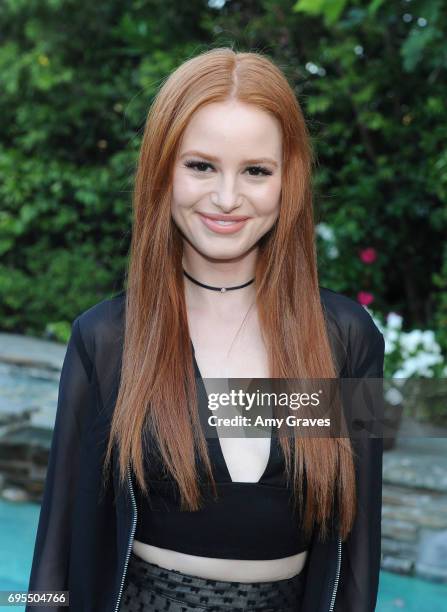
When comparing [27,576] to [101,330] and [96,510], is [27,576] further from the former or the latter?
[101,330]

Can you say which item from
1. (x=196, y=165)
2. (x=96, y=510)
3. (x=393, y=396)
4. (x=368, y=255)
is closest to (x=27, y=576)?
(x=393, y=396)

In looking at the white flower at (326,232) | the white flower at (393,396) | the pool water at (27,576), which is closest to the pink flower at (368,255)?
the white flower at (326,232)

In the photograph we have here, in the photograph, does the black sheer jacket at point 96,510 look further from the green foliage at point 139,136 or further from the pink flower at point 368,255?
the pink flower at point 368,255

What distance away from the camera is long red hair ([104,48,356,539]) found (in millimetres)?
1602

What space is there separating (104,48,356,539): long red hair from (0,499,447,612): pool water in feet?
7.90

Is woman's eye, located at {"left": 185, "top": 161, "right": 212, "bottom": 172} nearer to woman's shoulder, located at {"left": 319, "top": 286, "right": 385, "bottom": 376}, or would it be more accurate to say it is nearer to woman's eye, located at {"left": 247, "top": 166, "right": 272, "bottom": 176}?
woman's eye, located at {"left": 247, "top": 166, "right": 272, "bottom": 176}

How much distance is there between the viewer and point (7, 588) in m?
4.32

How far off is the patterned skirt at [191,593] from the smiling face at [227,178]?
634 millimetres

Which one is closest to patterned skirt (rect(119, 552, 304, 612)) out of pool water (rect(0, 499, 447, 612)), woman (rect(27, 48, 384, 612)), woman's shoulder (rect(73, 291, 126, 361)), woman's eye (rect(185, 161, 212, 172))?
woman (rect(27, 48, 384, 612))

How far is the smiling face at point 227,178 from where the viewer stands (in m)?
1.59

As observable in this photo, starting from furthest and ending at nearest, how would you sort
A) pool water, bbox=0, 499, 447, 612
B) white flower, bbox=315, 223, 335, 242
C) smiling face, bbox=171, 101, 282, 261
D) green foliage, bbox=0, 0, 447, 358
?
white flower, bbox=315, 223, 335, 242, green foliage, bbox=0, 0, 447, 358, pool water, bbox=0, 499, 447, 612, smiling face, bbox=171, 101, 282, 261

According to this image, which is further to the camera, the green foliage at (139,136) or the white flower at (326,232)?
the white flower at (326,232)

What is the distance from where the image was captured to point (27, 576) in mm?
4484

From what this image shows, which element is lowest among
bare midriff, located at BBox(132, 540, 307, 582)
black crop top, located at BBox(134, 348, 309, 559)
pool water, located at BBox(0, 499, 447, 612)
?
bare midriff, located at BBox(132, 540, 307, 582)
